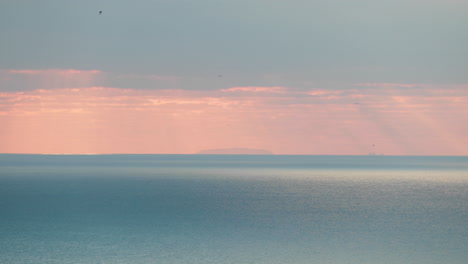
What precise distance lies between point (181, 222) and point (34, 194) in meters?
50.3

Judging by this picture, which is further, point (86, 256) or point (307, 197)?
point (307, 197)

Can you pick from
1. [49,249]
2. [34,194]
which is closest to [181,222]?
[49,249]

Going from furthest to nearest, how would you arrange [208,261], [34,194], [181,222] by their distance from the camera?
[34,194] → [181,222] → [208,261]

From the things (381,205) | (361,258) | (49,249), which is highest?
(381,205)

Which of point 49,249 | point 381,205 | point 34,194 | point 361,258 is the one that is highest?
point 34,194

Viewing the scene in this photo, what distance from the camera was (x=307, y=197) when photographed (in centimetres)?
9706

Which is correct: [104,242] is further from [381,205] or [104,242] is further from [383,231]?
[381,205]

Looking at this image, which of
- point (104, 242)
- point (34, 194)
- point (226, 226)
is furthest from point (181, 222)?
point (34, 194)

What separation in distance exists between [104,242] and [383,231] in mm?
28196

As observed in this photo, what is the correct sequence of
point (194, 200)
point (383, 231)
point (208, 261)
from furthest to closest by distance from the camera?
point (194, 200) < point (383, 231) < point (208, 261)

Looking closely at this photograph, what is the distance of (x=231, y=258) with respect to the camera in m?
44.0

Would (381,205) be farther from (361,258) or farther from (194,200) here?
(361,258)

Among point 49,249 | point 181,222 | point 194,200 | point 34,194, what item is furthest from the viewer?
point 34,194

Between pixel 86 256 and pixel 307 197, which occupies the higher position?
pixel 307 197
